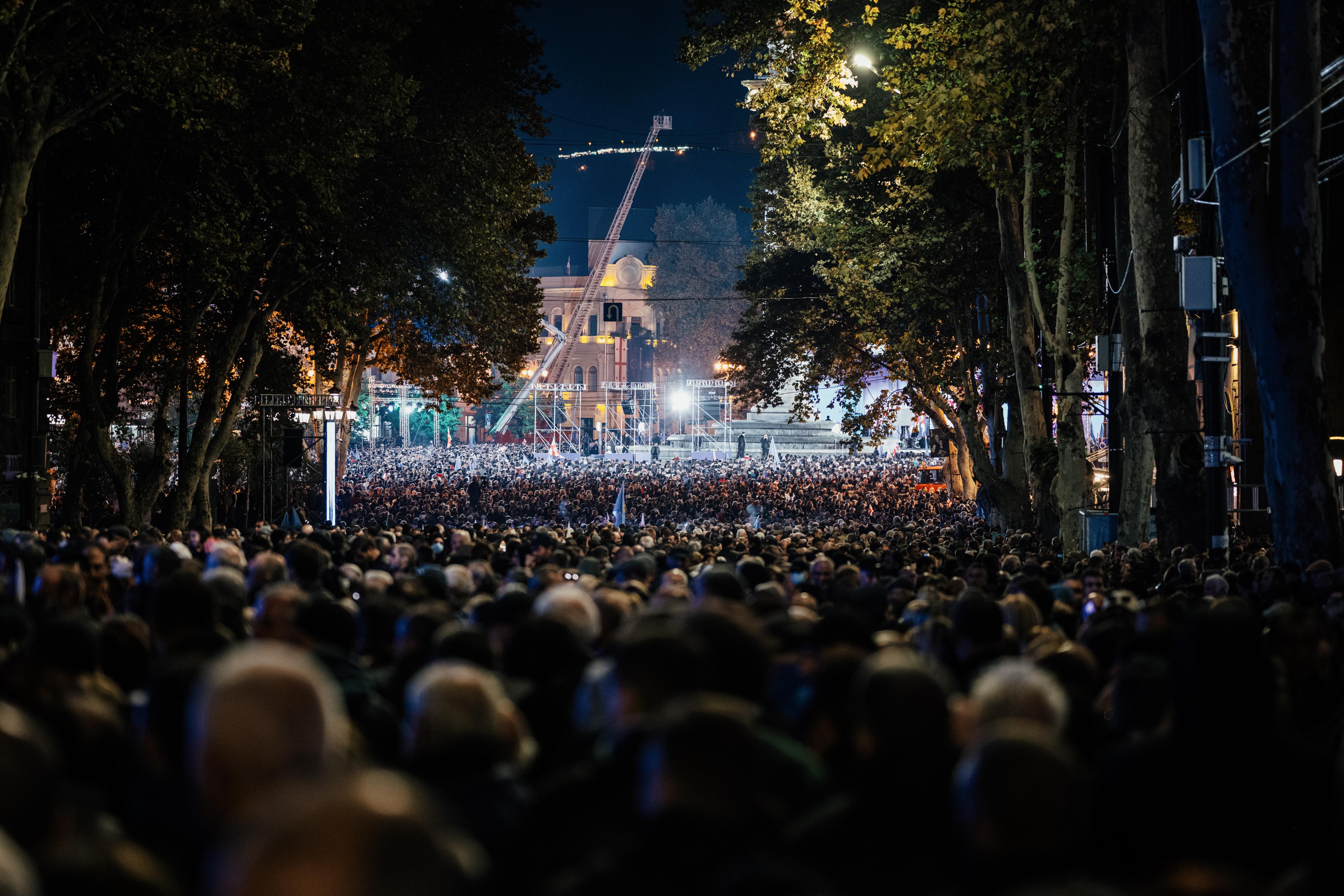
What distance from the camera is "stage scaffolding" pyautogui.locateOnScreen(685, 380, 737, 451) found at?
82312mm

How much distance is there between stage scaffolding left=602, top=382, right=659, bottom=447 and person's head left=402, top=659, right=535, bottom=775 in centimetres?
8279

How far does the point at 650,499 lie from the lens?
115 ft

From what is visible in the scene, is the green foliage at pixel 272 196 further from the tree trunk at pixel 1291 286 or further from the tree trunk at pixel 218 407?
the tree trunk at pixel 1291 286

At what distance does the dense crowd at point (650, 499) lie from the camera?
3300cm

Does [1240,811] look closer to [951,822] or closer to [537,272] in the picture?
[951,822]

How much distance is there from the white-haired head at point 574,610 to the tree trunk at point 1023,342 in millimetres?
18256

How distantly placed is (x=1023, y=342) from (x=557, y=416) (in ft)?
263

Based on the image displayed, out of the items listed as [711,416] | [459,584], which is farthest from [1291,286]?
[711,416]

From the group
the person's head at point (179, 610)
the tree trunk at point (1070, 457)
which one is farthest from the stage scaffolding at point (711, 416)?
the person's head at point (179, 610)

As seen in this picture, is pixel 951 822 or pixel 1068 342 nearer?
pixel 951 822

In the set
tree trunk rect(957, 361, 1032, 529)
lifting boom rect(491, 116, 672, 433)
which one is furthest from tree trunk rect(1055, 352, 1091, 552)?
lifting boom rect(491, 116, 672, 433)

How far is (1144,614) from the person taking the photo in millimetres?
6918

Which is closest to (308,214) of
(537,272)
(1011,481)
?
(1011,481)

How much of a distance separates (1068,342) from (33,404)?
16.6 meters
